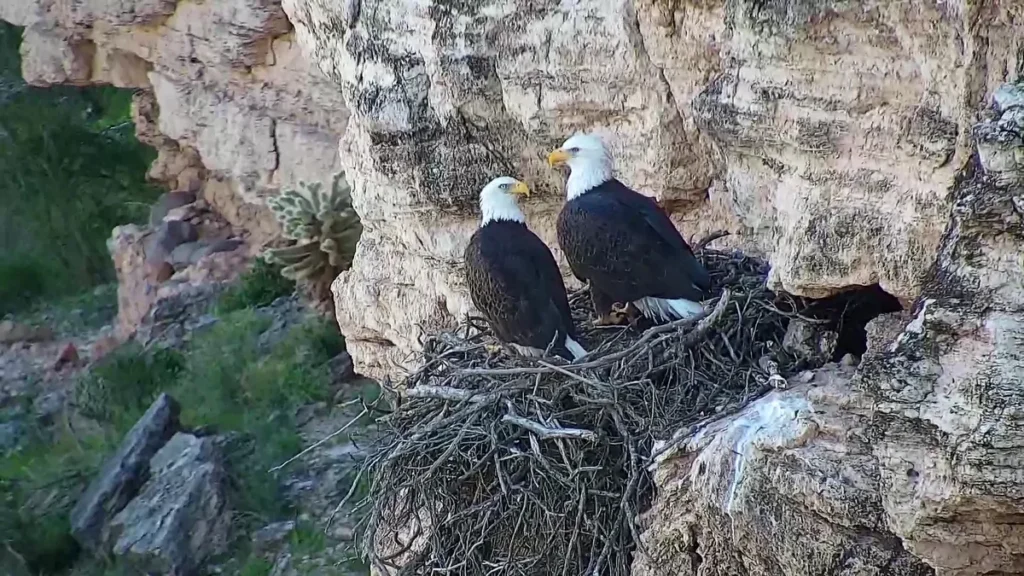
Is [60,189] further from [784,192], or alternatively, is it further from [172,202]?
[784,192]

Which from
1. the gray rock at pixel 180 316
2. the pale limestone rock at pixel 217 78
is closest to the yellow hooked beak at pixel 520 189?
the pale limestone rock at pixel 217 78

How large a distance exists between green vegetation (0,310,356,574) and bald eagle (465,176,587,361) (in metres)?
3.46

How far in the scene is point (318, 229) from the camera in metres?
7.71

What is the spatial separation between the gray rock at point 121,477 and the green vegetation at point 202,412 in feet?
0.49

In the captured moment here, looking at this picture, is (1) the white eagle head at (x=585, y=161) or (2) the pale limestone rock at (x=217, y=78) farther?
(2) the pale limestone rock at (x=217, y=78)

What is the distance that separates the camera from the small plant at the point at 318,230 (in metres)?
7.64

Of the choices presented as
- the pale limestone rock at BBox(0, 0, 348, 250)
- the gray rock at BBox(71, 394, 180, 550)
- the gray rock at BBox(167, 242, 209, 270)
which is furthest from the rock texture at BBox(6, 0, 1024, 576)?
the gray rock at BBox(167, 242, 209, 270)

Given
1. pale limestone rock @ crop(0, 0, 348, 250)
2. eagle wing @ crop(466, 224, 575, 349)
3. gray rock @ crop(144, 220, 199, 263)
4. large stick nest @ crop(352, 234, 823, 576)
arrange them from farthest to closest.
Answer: gray rock @ crop(144, 220, 199, 263), pale limestone rock @ crop(0, 0, 348, 250), eagle wing @ crop(466, 224, 575, 349), large stick nest @ crop(352, 234, 823, 576)

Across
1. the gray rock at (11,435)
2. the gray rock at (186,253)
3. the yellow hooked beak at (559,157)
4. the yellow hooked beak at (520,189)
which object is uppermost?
the yellow hooked beak at (559,157)

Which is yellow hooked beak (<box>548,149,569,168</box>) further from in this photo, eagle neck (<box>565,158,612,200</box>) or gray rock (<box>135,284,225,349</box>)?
gray rock (<box>135,284,225,349</box>)

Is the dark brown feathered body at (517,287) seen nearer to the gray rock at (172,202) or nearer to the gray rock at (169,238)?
the gray rock at (169,238)

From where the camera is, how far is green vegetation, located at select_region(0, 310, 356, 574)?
7312 mm

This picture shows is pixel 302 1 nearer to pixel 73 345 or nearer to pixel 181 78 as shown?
pixel 181 78

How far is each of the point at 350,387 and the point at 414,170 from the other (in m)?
3.57
